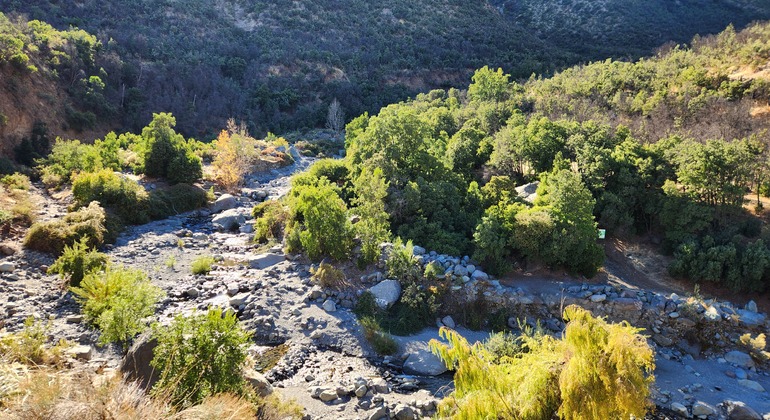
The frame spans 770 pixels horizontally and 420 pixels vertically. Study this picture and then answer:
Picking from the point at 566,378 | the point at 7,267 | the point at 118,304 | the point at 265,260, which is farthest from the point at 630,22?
the point at 7,267

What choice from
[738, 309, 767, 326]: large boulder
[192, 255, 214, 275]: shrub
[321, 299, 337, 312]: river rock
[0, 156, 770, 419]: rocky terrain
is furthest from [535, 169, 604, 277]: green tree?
[192, 255, 214, 275]: shrub

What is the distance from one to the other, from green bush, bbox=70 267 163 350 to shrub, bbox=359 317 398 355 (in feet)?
19.9

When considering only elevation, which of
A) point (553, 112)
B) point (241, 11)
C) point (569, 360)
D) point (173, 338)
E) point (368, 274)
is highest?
point (241, 11)

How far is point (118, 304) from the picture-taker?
35.8 ft

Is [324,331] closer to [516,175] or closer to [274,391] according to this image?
[274,391]

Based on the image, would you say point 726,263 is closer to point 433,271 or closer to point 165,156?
point 433,271

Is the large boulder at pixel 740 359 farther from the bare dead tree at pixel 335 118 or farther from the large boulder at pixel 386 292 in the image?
the bare dead tree at pixel 335 118

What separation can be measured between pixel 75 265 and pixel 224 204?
10.6m

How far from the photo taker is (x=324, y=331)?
13.4 meters

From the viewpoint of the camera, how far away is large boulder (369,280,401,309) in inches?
567

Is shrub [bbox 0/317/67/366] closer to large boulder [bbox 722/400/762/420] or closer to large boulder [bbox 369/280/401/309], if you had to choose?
large boulder [bbox 369/280/401/309]

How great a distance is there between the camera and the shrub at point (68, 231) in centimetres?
1658

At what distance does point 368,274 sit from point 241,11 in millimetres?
58596

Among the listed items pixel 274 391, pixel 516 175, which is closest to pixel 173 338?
pixel 274 391
